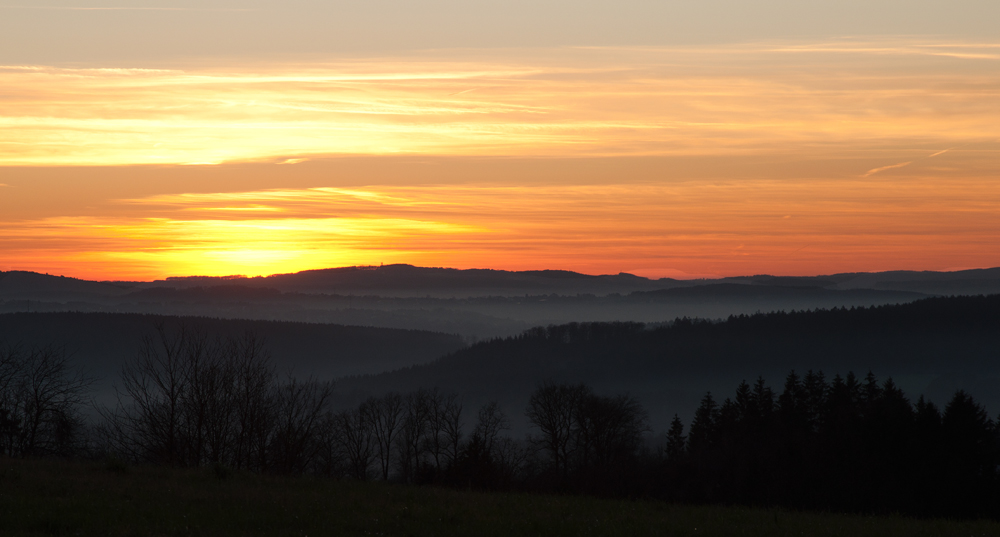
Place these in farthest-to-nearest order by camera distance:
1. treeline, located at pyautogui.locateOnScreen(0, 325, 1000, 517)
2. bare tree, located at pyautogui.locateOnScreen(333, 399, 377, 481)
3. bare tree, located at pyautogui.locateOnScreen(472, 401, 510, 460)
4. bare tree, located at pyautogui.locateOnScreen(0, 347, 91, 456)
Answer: bare tree, located at pyautogui.locateOnScreen(333, 399, 377, 481) < bare tree, located at pyautogui.locateOnScreen(472, 401, 510, 460) < bare tree, located at pyautogui.locateOnScreen(0, 347, 91, 456) < treeline, located at pyautogui.locateOnScreen(0, 325, 1000, 517)

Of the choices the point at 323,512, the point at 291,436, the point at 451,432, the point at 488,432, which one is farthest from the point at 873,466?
the point at 488,432

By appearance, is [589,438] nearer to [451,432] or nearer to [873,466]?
[451,432]

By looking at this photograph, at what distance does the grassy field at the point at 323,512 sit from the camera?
508 inches

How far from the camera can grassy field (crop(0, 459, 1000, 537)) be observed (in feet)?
42.3

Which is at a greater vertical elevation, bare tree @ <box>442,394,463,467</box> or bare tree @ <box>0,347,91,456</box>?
bare tree @ <box>0,347,91,456</box>

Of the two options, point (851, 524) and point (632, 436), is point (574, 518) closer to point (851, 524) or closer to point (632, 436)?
point (851, 524)

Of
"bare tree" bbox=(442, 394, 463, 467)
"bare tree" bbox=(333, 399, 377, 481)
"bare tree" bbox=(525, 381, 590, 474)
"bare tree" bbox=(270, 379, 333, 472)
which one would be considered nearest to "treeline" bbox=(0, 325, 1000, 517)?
"bare tree" bbox=(270, 379, 333, 472)

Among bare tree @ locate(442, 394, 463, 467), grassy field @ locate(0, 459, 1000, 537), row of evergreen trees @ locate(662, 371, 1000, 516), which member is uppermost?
grassy field @ locate(0, 459, 1000, 537)

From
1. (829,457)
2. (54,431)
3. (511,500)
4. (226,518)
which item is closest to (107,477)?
(226,518)

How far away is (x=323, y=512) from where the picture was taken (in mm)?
14508

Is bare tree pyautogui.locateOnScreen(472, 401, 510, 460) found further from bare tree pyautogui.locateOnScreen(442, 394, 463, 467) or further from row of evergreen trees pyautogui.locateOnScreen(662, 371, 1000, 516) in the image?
row of evergreen trees pyautogui.locateOnScreen(662, 371, 1000, 516)

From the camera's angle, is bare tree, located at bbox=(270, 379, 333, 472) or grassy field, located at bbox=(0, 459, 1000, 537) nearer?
grassy field, located at bbox=(0, 459, 1000, 537)

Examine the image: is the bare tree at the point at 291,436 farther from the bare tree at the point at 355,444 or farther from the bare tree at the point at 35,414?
the bare tree at the point at 355,444

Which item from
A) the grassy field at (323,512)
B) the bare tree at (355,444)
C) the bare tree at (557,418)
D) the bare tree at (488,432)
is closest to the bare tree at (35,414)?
the grassy field at (323,512)
